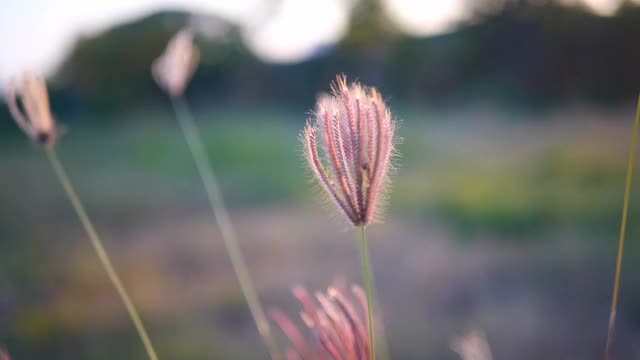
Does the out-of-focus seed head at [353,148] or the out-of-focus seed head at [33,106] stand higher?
the out-of-focus seed head at [33,106]

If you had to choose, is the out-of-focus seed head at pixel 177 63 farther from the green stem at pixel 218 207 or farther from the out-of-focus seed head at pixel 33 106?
the green stem at pixel 218 207

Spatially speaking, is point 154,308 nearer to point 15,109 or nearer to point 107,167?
point 15,109

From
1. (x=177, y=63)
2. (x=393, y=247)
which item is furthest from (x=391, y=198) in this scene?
(x=177, y=63)

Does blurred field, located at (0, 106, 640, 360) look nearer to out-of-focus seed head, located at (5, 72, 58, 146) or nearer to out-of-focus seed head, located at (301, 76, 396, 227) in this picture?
out-of-focus seed head, located at (5, 72, 58, 146)

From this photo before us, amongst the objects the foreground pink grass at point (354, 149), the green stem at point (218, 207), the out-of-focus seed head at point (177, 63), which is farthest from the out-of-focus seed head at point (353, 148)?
the out-of-focus seed head at point (177, 63)

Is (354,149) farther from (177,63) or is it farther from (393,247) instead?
(393,247)

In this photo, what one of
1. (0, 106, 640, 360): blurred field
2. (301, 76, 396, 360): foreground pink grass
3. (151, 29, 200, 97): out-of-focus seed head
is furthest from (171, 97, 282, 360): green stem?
(151, 29, 200, 97): out-of-focus seed head

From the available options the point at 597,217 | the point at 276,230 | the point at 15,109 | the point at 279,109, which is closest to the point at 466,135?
the point at 597,217
